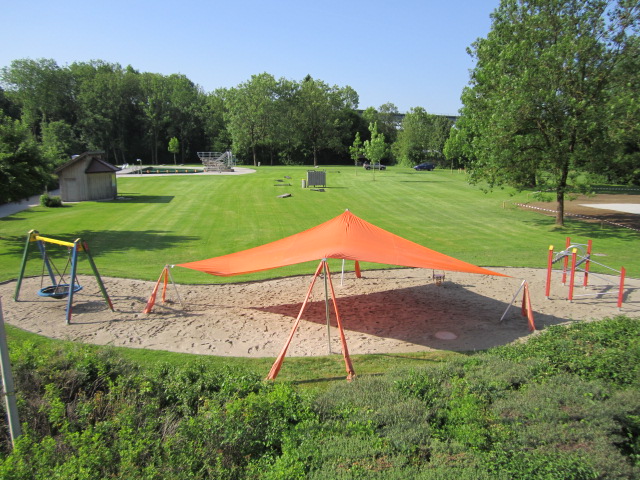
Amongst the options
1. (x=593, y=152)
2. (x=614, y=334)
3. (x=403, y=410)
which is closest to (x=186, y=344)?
(x=403, y=410)

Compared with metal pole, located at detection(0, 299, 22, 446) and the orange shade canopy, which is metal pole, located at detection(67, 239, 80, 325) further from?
metal pole, located at detection(0, 299, 22, 446)

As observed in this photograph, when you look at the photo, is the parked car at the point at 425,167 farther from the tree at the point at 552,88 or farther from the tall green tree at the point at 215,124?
the tree at the point at 552,88

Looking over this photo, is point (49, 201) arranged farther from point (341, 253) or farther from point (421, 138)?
point (421, 138)

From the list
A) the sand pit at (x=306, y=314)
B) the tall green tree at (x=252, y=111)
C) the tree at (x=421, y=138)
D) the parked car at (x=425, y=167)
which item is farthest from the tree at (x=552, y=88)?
the tall green tree at (x=252, y=111)

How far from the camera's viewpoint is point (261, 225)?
24000mm

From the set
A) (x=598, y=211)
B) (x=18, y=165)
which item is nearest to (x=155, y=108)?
(x=18, y=165)

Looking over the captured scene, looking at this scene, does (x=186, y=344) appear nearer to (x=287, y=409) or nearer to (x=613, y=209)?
(x=287, y=409)

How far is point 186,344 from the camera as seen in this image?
32.5ft

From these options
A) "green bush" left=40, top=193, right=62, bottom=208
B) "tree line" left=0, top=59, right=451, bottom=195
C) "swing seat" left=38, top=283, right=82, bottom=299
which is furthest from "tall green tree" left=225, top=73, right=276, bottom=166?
"swing seat" left=38, top=283, right=82, bottom=299

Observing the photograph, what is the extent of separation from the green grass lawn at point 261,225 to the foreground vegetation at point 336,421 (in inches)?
331

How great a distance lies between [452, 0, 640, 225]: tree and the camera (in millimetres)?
20922

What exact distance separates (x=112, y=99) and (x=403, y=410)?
238 ft

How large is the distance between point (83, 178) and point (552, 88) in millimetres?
28809

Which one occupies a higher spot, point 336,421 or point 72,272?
point 72,272
